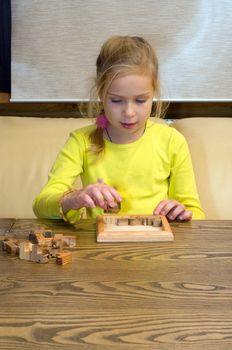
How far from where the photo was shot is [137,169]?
167 cm

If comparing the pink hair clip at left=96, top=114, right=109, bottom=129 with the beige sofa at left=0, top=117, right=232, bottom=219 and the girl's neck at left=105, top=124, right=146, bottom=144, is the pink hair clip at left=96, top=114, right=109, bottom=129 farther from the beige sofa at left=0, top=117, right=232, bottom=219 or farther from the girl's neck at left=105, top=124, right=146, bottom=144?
the beige sofa at left=0, top=117, right=232, bottom=219

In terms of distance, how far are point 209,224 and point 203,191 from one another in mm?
856

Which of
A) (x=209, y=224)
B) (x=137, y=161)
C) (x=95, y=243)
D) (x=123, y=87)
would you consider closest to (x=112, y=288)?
(x=95, y=243)

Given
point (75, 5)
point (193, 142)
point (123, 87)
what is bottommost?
point (193, 142)

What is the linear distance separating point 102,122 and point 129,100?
26 centimetres

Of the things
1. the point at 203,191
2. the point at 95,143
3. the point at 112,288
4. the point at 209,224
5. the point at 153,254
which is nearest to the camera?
the point at 112,288

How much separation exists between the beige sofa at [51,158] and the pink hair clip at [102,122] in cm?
65

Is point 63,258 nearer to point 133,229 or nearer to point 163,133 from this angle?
point 133,229

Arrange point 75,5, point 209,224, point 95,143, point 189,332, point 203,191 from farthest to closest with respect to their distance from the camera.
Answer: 1. point 75,5
2. point 203,191
3. point 95,143
4. point 209,224
5. point 189,332

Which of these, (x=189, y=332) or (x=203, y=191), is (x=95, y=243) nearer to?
(x=189, y=332)

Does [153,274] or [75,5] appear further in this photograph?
[75,5]

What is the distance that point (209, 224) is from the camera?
1.36m

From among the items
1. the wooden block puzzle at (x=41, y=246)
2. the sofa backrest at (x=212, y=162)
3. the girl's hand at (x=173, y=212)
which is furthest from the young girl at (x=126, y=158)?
the sofa backrest at (x=212, y=162)

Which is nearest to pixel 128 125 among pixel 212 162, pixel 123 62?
pixel 123 62
